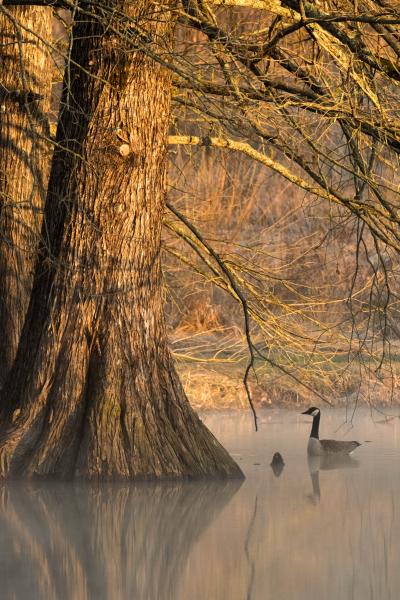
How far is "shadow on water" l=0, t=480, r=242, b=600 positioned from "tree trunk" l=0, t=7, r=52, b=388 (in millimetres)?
2767

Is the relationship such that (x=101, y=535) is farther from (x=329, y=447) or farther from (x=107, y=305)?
(x=329, y=447)

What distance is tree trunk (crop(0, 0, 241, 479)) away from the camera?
11.2 metres

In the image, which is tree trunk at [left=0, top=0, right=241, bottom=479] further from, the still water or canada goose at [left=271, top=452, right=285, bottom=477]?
canada goose at [left=271, top=452, right=285, bottom=477]

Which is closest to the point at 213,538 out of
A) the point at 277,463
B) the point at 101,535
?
the point at 101,535

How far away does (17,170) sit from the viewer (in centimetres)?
→ 1337

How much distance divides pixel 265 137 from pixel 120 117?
137 centimetres

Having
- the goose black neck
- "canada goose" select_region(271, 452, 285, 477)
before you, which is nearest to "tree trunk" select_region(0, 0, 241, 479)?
"canada goose" select_region(271, 452, 285, 477)

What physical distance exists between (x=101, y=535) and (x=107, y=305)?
8.23 ft

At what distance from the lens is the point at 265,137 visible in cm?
1184

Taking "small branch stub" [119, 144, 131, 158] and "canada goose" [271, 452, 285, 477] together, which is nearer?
"small branch stub" [119, 144, 131, 158]

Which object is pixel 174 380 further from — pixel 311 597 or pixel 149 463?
pixel 311 597

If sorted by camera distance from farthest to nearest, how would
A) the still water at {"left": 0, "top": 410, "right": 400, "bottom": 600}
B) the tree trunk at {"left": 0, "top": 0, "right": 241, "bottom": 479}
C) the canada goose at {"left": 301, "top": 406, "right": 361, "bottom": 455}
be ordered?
the canada goose at {"left": 301, "top": 406, "right": 361, "bottom": 455} → the tree trunk at {"left": 0, "top": 0, "right": 241, "bottom": 479} → the still water at {"left": 0, "top": 410, "right": 400, "bottom": 600}

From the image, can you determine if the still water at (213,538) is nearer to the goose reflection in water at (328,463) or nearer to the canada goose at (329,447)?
the goose reflection in water at (328,463)

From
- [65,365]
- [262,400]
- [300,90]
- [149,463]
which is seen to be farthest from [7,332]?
[262,400]
